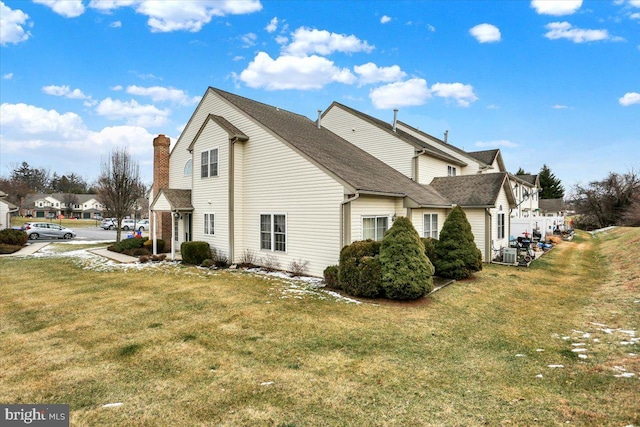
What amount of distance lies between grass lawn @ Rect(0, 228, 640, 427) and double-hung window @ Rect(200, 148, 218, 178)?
657cm

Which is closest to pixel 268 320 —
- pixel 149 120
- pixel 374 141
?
pixel 374 141

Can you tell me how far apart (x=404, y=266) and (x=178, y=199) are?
1236 cm

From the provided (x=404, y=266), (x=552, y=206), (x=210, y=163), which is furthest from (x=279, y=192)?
(x=552, y=206)

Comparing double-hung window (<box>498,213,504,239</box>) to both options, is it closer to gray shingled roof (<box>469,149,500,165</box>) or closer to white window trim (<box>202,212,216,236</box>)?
gray shingled roof (<box>469,149,500,165</box>)

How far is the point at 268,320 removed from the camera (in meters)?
7.20

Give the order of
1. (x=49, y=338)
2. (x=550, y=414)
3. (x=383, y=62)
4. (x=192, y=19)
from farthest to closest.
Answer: (x=383, y=62)
(x=192, y=19)
(x=49, y=338)
(x=550, y=414)

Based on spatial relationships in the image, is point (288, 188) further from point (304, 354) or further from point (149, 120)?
point (149, 120)

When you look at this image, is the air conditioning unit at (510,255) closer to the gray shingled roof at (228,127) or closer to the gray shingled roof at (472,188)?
the gray shingled roof at (472,188)

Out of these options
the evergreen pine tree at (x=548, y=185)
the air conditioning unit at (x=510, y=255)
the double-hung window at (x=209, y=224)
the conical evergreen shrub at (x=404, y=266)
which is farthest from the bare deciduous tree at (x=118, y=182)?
the evergreen pine tree at (x=548, y=185)

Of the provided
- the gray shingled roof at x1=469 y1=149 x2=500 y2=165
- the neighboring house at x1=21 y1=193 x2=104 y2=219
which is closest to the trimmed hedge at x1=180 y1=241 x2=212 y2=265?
the gray shingled roof at x1=469 y1=149 x2=500 y2=165

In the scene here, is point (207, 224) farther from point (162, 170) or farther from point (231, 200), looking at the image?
point (162, 170)

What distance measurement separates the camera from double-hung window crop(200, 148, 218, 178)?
14.9 meters

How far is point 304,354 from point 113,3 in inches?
648

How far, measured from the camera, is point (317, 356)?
17.6 feet
